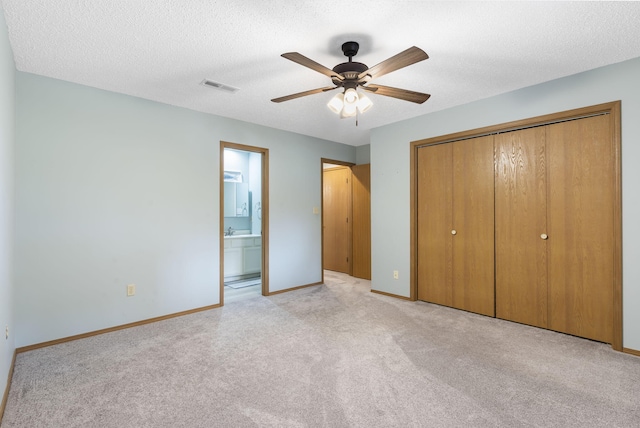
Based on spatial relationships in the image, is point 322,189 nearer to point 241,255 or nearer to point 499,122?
point 241,255

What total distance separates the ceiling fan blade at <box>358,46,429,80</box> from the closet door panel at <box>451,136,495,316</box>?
1994mm

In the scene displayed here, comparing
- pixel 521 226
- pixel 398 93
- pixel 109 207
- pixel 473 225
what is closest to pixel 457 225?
pixel 473 225

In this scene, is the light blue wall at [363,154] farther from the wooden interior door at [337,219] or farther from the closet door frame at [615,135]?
the closet door frame at [615,135]

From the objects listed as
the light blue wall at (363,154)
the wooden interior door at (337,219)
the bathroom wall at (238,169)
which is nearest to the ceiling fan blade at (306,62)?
the light blue wall at (363,154)

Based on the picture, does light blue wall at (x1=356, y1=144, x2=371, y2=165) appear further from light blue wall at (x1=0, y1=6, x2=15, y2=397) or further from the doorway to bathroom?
light blue wall at (x1=0, y1=6, x2=15, y2=397)

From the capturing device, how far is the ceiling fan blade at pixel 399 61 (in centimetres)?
186

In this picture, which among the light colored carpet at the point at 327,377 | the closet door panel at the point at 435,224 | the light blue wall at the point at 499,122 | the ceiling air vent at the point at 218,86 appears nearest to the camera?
the light colored carpet at the point at 327,377

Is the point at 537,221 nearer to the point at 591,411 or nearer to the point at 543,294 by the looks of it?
the point at 543,294

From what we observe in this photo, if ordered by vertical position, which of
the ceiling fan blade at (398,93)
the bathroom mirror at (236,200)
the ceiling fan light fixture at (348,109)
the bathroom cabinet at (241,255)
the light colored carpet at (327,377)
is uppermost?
the ceiling fan blade at (398,93)

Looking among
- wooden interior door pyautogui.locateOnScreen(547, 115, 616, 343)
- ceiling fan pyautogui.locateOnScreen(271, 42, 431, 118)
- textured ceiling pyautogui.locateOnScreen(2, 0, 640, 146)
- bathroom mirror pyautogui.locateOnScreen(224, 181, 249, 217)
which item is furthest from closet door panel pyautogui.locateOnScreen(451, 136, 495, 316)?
bathroom mirror pyautogui.locateOnScreen(224, 181, 249, 217)

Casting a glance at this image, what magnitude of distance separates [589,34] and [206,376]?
3615mm

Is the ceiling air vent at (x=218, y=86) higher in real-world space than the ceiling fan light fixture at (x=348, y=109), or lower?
higher

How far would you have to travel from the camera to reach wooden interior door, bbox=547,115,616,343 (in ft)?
9.05

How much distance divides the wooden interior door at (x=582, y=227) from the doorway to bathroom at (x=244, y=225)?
3.34 m
